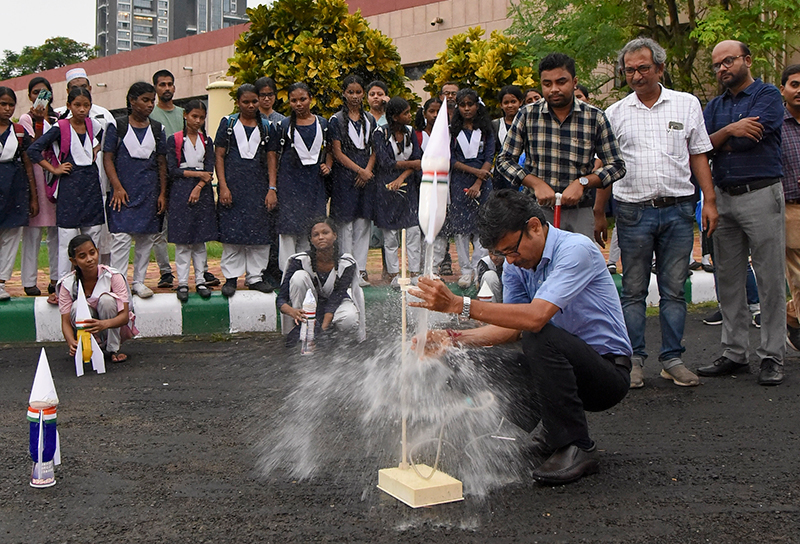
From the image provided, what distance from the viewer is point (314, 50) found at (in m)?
9.14

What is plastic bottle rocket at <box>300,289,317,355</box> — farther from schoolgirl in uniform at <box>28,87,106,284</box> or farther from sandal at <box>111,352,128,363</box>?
schoolgirl in uniform at <box>28,87,106,284</box>

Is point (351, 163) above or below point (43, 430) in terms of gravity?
above

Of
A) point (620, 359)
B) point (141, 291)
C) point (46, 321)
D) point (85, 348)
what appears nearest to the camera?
point (620, 359)

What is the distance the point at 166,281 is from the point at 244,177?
54.3 inches

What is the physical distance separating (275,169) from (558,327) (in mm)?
4420

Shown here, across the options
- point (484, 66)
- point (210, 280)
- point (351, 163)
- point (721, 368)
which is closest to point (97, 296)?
point (210, 280)

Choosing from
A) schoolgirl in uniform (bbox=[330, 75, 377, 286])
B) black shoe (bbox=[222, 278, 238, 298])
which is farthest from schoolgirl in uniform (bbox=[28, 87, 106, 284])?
schoolgirl in uniform (bbox=[330, 75, 377, 286])

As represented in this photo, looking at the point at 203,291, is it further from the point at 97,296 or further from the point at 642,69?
the point at 642,69

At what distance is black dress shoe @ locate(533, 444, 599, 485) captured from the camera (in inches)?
141

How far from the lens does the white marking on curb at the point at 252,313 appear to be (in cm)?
736

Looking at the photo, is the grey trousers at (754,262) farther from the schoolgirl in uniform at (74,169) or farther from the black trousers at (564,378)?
the schoolgirl in uniform at (74,169)

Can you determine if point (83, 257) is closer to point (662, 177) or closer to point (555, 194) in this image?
point (555, 194)

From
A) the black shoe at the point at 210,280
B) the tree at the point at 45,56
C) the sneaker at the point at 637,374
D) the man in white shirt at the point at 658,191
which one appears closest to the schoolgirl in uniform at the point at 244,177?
the black shoe at the point at 210,280

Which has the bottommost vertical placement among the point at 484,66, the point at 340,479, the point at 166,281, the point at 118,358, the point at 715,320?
the point at 340,479
